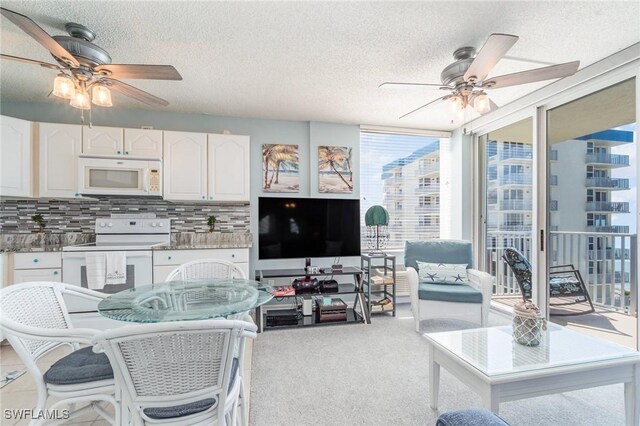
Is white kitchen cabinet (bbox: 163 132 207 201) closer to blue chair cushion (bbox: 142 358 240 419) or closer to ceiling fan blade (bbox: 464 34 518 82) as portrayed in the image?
blue chair cushion (bbox: 142 358 240 419)

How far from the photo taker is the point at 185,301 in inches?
64.7

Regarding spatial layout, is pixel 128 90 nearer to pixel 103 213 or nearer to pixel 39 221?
pixel 103 213

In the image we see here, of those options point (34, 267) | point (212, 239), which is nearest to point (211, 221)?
point (212, 239)

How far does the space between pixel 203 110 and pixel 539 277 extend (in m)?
4.25

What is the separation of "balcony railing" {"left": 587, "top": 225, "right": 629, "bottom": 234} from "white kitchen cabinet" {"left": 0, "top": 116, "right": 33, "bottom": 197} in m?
5.61

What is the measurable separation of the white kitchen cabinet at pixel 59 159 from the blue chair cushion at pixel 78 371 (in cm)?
237

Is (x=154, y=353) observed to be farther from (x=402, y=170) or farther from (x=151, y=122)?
(x=402, y=170)

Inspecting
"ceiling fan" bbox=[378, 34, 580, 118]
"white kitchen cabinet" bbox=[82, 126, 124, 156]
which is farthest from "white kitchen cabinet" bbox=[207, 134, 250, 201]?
"ceiling fan" bbox=[378, 34, 580, 118]

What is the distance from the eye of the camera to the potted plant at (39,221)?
3227 millimetres

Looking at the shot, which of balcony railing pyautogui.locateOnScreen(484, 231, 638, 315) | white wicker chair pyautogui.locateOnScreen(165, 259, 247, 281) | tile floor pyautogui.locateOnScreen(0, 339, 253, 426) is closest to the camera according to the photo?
tile floor pyautogui.locateOnScreen(0, 339, 253, 426)

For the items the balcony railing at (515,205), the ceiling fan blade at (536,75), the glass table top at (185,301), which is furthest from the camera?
the balcony railing at (515,205)

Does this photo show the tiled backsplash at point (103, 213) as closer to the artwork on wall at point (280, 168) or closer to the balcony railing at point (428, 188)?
the artwork on wall at point (280, 168)

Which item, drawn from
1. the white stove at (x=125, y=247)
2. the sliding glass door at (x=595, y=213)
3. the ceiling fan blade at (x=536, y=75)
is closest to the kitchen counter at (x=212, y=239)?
the white stove at (x=125, y=247)

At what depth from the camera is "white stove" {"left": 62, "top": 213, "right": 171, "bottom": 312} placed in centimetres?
290
